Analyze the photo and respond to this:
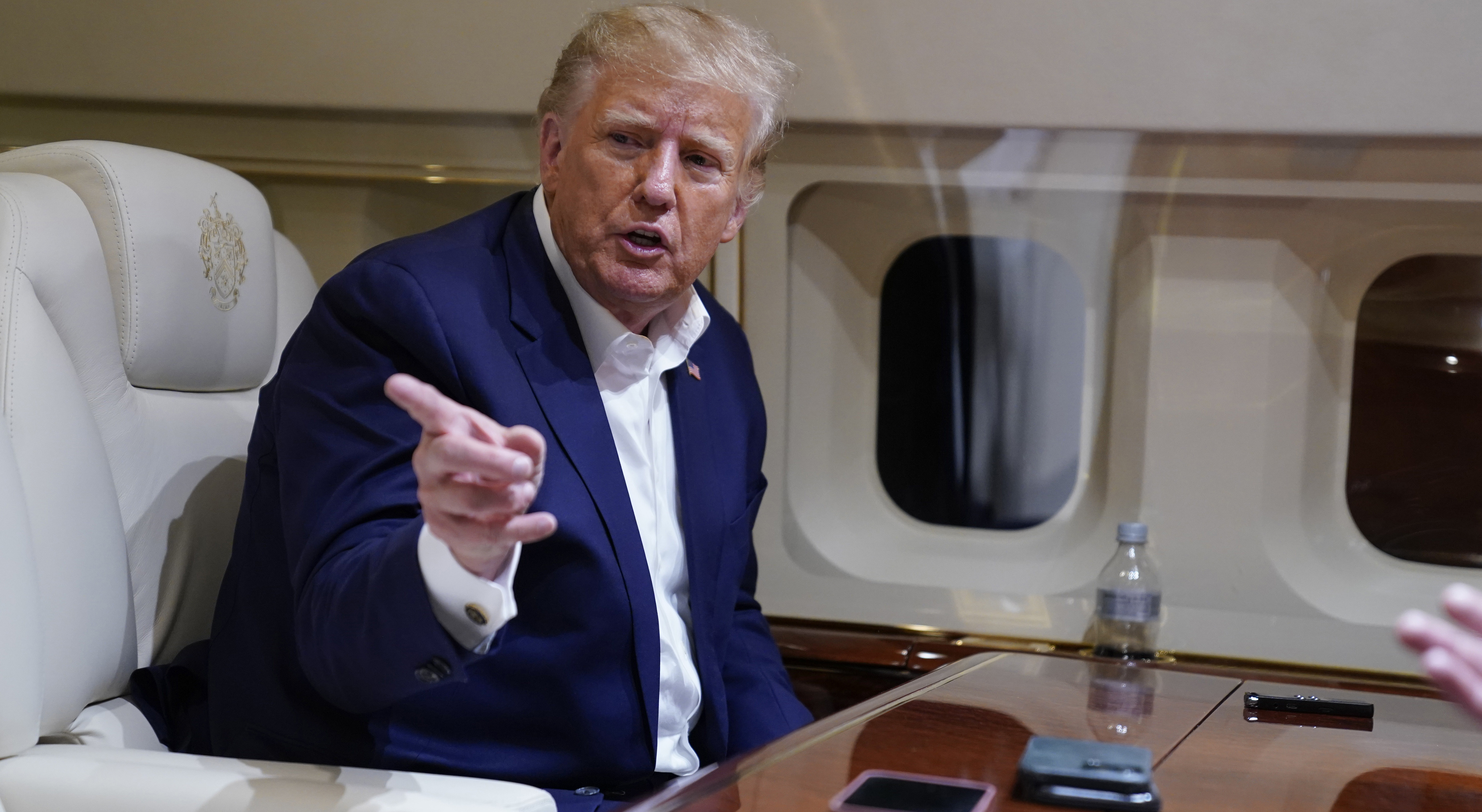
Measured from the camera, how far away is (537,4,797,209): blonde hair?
5.07ft

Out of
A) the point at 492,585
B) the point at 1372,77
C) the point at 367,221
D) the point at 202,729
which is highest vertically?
the point at 1372,77

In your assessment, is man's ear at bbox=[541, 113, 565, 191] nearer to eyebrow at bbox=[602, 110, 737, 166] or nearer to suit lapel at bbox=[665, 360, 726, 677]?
eyebrow at bbox=[602, 110, 737, 166]

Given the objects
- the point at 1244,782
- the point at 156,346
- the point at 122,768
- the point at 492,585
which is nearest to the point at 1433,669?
the point at 1244,782

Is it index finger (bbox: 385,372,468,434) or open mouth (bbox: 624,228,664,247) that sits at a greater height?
open mouth (bbox: 624,228,664,247)

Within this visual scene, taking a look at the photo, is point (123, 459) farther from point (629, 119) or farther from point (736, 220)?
point (736, 220)

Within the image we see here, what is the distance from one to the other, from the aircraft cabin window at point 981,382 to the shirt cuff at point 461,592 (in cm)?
147

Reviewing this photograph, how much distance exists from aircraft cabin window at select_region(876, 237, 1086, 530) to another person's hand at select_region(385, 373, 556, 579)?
1.54 meters

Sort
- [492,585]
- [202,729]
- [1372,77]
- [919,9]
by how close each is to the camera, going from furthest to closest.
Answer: [919,9] < [1372,77] < [202,729] < [492,585]

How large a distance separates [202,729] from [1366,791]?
1286 mm

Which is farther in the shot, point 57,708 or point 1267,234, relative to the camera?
point 1267,234

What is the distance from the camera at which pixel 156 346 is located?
160cm

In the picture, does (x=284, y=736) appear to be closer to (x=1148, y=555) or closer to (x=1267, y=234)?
(x=1148, y=555)

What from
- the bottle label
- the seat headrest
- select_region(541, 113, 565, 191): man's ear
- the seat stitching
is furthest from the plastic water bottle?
the seat stitching

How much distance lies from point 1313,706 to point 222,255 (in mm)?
1499
